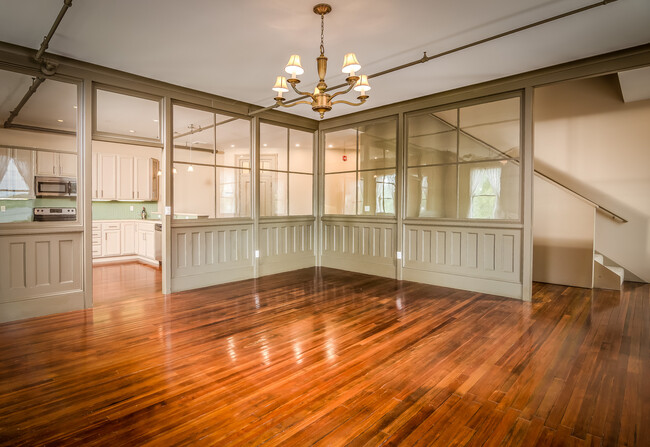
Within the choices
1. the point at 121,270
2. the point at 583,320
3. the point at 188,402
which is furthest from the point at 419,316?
the point at 121,270

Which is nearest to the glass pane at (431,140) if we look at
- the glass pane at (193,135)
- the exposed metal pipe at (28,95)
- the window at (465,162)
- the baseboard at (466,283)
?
the window at (465,162)

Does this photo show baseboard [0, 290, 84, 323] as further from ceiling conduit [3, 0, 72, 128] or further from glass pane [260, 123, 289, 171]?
glass pane [260, 123, 289, 171]

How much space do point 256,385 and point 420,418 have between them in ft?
3.43

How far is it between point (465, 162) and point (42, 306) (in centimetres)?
538

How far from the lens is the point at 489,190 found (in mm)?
4699

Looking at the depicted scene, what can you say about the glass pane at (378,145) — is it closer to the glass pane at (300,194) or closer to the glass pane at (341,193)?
the glass pane at (341,193)

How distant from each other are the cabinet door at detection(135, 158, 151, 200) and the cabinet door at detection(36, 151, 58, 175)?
4.05 metres

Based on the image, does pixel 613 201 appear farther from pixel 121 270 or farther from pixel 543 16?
pixel 121 270

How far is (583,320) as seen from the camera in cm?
360

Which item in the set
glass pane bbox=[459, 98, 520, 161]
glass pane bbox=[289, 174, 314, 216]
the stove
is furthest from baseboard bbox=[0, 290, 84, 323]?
glass pane bbox=[459, 98, 520, 161]

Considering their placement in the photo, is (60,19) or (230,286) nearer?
(60,19)

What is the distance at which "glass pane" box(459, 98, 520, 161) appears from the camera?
4473mm

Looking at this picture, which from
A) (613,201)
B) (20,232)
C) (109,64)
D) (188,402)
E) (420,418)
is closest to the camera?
(420,418)

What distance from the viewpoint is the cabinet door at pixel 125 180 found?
732 cm
